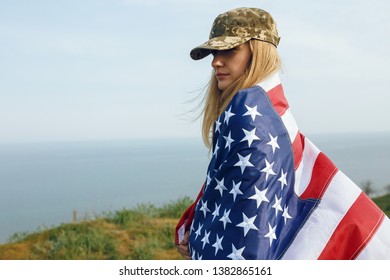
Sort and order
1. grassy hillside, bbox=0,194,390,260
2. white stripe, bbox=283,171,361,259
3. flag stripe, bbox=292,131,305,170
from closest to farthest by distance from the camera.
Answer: white stripe, bbox=283,171,361,259, flag stripe, bbox=292,131,305,170, grassy hillside, bbox=0,194,390,260

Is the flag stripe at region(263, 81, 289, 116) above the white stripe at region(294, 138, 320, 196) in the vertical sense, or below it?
above

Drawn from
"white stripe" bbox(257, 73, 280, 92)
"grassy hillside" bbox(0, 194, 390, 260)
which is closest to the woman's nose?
"white stripe" bbox(257, 73, 280, 92)

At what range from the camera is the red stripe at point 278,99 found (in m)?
2.33

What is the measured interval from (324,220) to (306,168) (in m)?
0.30

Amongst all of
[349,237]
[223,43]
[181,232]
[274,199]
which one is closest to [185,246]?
[181,232]

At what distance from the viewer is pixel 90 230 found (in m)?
7.41

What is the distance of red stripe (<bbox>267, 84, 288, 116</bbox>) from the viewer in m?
2.33

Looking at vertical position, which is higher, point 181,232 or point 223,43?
point 223,43

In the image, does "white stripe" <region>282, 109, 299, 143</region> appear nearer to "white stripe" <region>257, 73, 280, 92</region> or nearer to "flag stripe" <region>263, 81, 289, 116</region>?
"flag stripe" <region>263, 81, 289, 116</region>

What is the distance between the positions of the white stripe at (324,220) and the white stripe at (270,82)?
606 millimetres

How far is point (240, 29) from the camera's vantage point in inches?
97.3

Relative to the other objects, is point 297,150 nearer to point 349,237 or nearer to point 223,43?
point 349,237

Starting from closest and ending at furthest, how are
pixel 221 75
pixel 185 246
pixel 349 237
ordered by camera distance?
1. pixel 349 237
2. pixel 221 75
3. pixel 185 246

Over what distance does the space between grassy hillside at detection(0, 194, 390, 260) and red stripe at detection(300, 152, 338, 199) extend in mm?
4445
